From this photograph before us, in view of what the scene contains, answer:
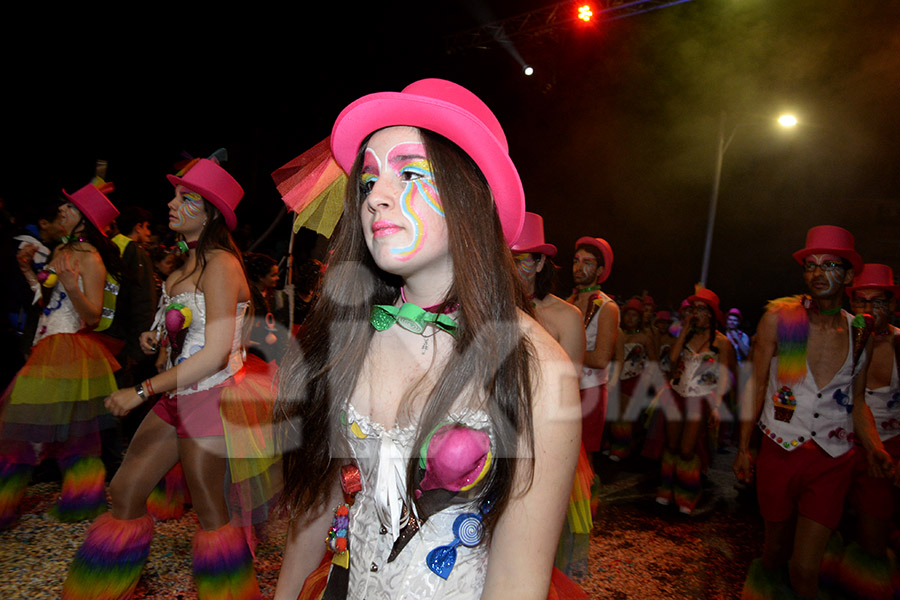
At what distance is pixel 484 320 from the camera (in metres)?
1.27

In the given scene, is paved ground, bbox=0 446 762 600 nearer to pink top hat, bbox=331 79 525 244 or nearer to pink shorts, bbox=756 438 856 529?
pink shorts, bbox=756 438 856 529

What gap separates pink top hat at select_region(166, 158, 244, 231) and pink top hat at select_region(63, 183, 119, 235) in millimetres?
1157

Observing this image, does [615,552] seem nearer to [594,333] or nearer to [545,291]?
[594,333]

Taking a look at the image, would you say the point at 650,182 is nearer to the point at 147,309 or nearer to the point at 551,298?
the point at 551,298

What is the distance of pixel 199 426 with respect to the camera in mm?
2562

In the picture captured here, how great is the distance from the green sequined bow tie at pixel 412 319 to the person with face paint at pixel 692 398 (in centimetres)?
495

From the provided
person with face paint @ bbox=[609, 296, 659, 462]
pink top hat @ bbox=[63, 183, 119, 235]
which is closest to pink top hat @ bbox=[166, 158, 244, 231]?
pink top hat @ bbox=[63, 183, 119, 235]

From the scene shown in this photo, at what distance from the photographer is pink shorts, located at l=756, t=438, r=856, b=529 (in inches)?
116

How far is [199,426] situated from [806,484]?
3.19 m

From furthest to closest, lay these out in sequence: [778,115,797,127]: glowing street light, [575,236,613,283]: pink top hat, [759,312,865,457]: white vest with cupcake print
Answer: [778,115,797,127]: glowing street light, [575,236,613,283]: pink top hat, [759,312,865,457]: white vest with cupcake print

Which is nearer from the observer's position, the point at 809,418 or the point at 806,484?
the point at 806,484

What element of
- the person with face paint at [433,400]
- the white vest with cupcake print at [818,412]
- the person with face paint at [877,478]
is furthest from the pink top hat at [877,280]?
the person with face paint at [433,400]

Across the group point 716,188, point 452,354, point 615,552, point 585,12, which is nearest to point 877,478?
point 615,552

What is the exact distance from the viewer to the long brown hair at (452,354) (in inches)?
47.4
